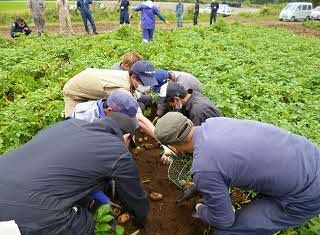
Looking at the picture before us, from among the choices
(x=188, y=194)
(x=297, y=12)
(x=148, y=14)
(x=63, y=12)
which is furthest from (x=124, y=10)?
(x=297, y=12)

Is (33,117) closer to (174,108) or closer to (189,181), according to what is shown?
(174,108)

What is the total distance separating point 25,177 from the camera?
7.72 feet

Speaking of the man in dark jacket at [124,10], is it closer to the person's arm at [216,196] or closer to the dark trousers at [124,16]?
the dark trousers at [124,16]

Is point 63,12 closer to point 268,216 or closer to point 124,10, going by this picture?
point 124,10

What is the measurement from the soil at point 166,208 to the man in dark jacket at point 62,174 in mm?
905

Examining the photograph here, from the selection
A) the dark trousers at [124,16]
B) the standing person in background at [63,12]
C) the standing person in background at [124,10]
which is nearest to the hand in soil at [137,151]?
the standing person in background at [63,12]

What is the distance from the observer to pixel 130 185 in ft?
9.30

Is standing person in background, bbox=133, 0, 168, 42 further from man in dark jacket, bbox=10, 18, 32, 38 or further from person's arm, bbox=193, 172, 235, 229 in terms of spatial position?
person's arm, bbox=193, 172, 235, 229

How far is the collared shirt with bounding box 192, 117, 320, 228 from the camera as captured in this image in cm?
252

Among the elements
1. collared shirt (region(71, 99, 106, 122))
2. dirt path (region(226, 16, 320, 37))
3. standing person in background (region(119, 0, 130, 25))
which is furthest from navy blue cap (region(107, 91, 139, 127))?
dirt path (region(226, 16, 320, 37))

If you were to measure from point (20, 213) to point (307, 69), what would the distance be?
290 inches

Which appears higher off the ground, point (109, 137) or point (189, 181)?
point (109, 137)

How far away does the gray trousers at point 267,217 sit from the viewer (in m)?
2.79

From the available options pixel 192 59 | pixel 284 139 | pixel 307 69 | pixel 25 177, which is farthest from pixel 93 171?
pixel 307 69
